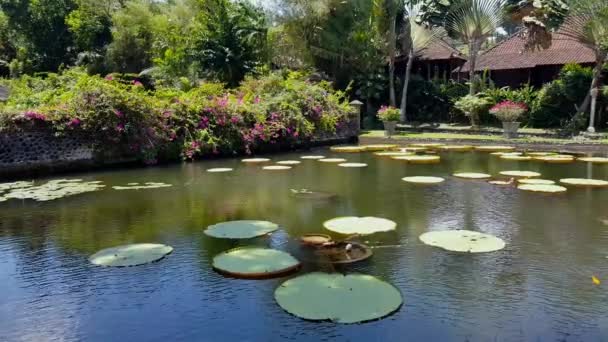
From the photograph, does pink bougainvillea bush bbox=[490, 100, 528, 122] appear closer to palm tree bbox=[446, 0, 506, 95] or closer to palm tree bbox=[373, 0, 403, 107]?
palm tree bbox=[446, 0, 506, 95]

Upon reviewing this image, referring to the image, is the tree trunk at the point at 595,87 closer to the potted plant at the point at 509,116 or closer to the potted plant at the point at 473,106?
the potted plant at the point at 509,116

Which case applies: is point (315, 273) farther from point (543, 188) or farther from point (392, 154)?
point (392, 154)

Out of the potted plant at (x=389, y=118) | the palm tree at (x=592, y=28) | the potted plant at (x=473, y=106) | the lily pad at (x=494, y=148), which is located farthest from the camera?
the potted plant at (x=473, y=106)

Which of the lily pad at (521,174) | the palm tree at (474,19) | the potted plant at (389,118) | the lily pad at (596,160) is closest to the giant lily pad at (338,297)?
the lily pad at (521,174)

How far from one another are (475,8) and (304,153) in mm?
9946

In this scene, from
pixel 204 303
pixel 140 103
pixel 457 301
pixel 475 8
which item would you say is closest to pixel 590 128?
pixel 475 8

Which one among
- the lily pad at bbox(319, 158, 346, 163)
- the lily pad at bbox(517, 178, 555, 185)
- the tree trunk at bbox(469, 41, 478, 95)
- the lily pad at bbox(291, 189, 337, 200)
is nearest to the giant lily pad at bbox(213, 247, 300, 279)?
the lily pad at bbox(291, 189, 337, 200)

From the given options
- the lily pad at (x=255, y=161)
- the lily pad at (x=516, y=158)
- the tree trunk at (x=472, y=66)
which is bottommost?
the lily pad at (x=516, y=158)

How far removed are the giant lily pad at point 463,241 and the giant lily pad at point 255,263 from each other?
5.14ft

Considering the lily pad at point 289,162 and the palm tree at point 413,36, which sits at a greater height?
the palm tree at point 413,36

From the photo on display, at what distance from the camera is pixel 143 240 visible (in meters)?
5.80

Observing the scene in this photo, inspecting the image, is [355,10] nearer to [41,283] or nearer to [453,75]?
[453,75]

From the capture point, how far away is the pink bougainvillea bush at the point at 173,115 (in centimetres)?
1152

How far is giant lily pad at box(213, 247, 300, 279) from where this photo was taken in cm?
457
